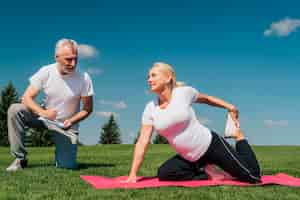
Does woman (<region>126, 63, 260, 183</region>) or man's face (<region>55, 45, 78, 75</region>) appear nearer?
woman (<region>126, 63, 260, 183</region>)

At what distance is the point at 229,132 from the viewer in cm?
569

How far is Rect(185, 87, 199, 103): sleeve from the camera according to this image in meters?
5.33

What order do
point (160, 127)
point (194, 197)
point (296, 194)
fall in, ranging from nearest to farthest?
Result: 1. point (194, 197)
2. point (296, 194)
3. point (160, 127)

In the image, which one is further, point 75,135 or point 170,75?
point 75,135

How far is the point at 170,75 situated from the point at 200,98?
1.69 feet

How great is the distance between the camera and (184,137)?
17.4 ft

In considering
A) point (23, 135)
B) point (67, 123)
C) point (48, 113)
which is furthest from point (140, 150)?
point (23, 135)

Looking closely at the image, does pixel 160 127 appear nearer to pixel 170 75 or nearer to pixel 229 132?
pixel 170 75

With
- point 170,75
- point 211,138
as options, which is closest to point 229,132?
point 211,138

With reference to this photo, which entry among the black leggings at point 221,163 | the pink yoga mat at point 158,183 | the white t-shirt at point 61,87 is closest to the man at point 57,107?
the white t-shirt at point 61,87

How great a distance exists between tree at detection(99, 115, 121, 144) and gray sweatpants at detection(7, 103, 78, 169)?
42.7 m

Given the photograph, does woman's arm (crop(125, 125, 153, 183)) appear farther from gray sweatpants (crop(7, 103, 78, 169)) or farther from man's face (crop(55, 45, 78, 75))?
gray sweatpants (crop(7, 103, 78, 169))

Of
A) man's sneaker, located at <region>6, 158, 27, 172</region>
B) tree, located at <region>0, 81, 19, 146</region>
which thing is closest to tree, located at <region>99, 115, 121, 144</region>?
tree, located at <region>0, 81, 19, 146</region>

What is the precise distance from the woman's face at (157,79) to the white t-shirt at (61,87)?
2.38 meters
